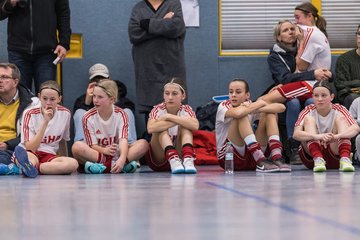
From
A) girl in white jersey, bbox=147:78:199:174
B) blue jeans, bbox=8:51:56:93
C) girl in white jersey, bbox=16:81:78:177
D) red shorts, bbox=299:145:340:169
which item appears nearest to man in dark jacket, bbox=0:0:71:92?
blue jeans, bbox=8:51:56:93

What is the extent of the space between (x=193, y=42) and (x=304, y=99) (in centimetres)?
180

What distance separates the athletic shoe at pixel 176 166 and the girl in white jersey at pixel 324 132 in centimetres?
105

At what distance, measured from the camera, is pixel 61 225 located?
3.27 meters

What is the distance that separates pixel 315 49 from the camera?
→ 28.0ft

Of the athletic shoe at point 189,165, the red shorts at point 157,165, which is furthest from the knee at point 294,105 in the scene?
the athletic shoe at point 189,165

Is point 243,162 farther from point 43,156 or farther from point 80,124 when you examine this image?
point 80,124

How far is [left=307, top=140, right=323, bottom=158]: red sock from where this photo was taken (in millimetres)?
7070

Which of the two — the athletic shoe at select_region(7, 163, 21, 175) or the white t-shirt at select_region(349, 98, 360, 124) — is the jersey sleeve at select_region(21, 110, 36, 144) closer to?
the athletic shoe at select_region(7, 163, 21, 175)

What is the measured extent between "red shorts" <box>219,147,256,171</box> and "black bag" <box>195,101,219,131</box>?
1.56m

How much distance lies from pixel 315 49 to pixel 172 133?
2.03 metres

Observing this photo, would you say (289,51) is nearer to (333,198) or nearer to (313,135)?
(313,135)

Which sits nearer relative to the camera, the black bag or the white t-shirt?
the white t-shirt

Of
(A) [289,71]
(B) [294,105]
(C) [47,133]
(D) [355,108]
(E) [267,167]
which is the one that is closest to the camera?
(E) [267,167]

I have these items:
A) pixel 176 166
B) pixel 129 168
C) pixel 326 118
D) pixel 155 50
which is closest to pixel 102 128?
pixel 129 168
